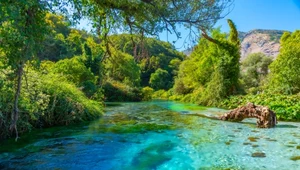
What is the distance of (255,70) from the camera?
1704 inches

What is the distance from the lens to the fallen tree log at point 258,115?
37.1 feet

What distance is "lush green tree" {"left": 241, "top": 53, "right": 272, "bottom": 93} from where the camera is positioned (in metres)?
39.9

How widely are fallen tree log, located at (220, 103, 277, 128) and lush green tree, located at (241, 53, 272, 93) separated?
89.4ft

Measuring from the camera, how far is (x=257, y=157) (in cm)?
639

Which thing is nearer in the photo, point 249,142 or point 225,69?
point 249,142

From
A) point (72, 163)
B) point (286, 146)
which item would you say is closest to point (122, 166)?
point (72, 163)

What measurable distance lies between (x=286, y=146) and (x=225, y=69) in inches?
Result: 722

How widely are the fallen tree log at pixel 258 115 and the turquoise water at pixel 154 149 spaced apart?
2.40 feet

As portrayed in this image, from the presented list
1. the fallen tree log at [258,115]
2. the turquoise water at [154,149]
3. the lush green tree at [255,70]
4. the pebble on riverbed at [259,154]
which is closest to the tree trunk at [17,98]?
the turquoise water at [154,149]

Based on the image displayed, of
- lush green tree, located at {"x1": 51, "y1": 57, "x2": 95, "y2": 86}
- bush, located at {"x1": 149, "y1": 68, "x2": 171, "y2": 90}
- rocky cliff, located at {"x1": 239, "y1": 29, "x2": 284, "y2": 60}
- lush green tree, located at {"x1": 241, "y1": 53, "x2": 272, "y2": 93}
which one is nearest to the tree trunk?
lush green tree, located at {"x1": 51, "y1": 57, "x2": 95, "y2": 86}

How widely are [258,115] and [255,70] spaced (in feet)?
113

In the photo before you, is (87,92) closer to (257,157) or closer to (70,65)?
(70,65)

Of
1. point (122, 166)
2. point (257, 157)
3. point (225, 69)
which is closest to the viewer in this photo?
point (122, 166)

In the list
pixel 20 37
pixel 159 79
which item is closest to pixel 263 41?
pixel 159 79
